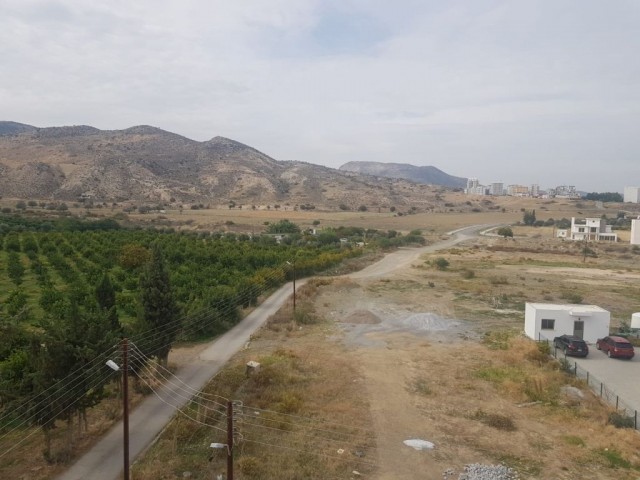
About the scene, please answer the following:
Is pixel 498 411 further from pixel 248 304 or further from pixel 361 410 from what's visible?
pixel 248 304

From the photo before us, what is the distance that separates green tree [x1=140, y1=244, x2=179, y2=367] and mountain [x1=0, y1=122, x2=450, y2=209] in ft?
382

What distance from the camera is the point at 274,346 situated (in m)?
28.8

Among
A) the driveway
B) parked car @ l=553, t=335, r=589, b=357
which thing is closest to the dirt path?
parked car @ l=553, t=335, r=589, b=357

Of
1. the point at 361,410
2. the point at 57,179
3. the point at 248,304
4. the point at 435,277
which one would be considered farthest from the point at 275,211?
the point at 361,410

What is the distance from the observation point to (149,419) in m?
18.5

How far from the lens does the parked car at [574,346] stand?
28.0 m

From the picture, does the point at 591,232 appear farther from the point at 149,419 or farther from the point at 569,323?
the point at 149,419

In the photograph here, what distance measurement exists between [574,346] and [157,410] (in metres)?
22.2

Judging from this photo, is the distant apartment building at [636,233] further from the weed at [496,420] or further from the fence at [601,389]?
the weed at [496,420]

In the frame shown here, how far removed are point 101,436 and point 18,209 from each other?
107 m

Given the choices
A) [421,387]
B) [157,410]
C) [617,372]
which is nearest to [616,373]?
[617,372]

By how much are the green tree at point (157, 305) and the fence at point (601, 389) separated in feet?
62.7

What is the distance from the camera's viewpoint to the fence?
2002 centimetres

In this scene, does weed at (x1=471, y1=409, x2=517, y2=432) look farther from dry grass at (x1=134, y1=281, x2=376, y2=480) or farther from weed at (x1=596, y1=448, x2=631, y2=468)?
dry grass at (x1=134, y1=281, x2=376, y2=480)
